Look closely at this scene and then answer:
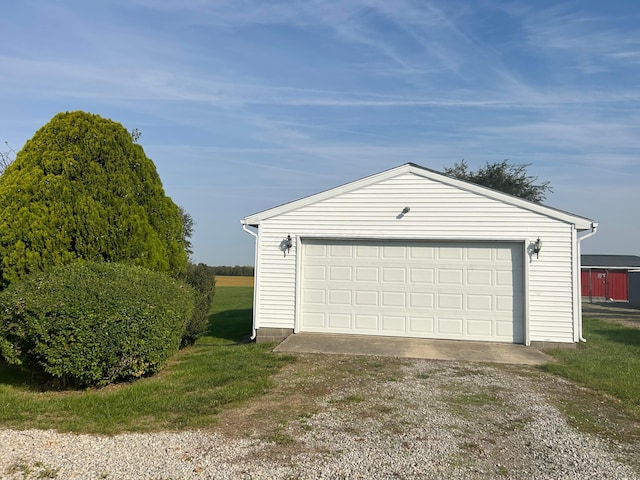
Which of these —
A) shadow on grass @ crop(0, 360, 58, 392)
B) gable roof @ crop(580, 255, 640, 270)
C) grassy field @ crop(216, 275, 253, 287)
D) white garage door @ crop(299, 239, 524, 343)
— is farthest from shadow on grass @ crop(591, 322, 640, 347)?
grassy field @ crop(216, 275, 253, 287)

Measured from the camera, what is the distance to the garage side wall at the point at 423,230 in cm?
948

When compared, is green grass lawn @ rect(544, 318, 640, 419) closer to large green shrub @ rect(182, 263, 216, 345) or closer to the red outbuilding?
large green shrub @ rect(182, 263, 216, 345)

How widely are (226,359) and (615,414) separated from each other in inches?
219

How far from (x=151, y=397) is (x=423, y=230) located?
6358 mm

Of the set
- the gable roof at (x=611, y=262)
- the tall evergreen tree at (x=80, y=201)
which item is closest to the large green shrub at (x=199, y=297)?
the tall evergreen tree at (x=80, y=201)

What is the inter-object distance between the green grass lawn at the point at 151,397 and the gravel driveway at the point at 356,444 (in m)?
0.31

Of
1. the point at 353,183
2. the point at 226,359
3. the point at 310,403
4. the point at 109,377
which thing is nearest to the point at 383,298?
the point at 353,183

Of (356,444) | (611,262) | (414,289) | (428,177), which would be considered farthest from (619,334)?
(611,262)

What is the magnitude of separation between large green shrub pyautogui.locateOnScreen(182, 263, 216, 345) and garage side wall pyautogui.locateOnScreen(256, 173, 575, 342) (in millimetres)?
1094

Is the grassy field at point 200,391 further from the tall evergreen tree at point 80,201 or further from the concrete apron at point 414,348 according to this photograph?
the tall evergreen tree at point 80,201

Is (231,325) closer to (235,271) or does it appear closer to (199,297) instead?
(199,297)

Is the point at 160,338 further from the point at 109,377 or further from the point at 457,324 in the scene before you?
the point at 457,324

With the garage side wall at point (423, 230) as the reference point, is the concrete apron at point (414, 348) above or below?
below

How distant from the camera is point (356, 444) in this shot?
426 centimetres
